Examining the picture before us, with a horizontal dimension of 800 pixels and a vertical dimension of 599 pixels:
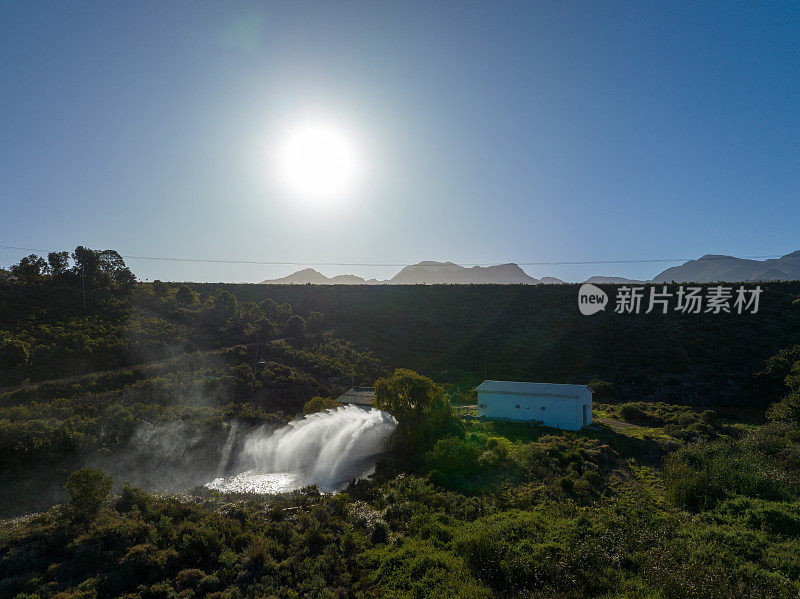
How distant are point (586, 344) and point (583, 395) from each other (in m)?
31.1

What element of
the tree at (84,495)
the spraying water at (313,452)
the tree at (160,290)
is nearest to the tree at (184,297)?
the tree at (160,290)

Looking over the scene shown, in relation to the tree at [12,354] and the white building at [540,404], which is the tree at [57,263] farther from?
the white building at [540,404]

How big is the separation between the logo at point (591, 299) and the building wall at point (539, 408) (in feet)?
133

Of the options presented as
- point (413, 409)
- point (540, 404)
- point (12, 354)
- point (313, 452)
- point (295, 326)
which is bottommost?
point (313, 452)

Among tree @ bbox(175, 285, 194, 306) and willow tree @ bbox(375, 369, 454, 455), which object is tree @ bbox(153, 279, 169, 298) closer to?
tree @ bbox(175, 285, 194, 306)

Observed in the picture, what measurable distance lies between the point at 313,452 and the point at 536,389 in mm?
22141

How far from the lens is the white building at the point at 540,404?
35.5 metres

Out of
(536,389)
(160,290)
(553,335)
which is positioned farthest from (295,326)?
(553,335)

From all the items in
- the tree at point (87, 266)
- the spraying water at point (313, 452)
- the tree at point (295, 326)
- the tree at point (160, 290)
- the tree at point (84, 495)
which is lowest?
the spraying water at point (313, 452)

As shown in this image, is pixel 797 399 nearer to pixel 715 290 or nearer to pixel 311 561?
pixel 715 290

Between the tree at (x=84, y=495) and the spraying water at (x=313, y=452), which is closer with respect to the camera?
the tree at (x=84, y=495)

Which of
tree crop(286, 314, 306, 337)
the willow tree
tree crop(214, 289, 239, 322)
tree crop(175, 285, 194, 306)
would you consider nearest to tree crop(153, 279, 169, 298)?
tree crop(175, 285, 194, 306)

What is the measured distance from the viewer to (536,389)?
3806cm

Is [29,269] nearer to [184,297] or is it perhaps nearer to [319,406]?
[184,297]
